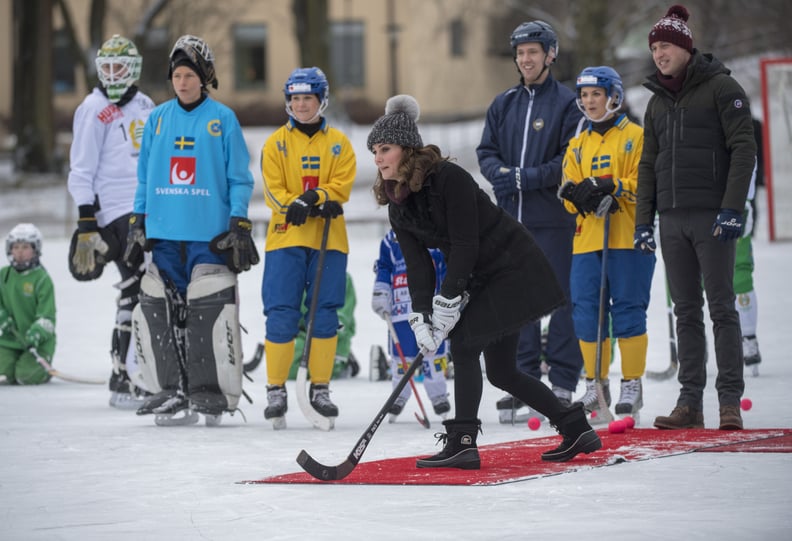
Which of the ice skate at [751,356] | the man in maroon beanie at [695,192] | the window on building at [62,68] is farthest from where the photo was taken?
the window on building at [62,68]

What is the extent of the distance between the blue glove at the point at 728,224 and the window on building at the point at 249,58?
3354 centimetres

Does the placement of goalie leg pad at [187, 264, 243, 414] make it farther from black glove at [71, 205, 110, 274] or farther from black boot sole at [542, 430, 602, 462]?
black boot sole at [542, 430, 602, 462]

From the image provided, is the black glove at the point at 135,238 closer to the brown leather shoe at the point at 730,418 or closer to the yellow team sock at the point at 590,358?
the yellow team sock at the point at 590,358

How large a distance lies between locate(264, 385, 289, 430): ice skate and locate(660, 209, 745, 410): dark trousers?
1846 millimetres

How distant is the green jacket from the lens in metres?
9.08

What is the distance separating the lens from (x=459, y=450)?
538cm

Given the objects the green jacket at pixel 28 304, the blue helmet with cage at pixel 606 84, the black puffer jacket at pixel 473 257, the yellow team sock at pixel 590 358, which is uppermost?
the blue helmet with cage at pixel 606 84

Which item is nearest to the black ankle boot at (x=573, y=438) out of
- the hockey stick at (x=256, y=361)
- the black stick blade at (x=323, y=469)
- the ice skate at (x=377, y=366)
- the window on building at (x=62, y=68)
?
the black stick blade at (x=323, y=469)

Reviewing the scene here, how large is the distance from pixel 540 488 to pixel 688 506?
1.89ft

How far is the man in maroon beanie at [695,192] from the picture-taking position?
621 cm

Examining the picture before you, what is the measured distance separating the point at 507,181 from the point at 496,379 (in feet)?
5.67

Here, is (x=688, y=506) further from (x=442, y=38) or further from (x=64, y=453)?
(x=442, y=38)

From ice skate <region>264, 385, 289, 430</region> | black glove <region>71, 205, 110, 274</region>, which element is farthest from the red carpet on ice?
black glove <region>71, 205, 110, 274</region>

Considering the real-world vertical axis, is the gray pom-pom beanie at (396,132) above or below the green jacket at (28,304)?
above
